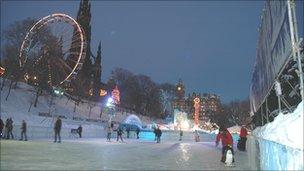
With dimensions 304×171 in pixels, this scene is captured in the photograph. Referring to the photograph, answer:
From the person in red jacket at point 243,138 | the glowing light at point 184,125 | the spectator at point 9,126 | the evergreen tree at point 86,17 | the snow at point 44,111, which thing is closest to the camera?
the person in red jacket at point 243,138

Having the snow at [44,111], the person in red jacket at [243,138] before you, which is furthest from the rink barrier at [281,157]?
the snow at [44,111]

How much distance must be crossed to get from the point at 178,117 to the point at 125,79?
102ft

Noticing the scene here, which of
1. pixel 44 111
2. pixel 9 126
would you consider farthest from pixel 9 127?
pixel 44 111

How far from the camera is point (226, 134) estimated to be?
1717cm

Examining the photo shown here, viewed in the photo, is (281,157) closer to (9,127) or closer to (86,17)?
(9,127)

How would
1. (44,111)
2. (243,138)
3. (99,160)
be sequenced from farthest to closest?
(44,111), (243,138), (99,160)

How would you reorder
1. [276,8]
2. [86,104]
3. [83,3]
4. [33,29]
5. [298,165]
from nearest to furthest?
[298,165] < [276,8] < [33,29] < [86,104] < [83,3]

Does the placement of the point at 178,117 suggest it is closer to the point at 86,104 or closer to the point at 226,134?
the point at 86,104

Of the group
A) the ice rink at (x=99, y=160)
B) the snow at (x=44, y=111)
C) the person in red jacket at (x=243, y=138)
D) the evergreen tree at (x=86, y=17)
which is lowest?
the ice rink at (x=99, y=160)

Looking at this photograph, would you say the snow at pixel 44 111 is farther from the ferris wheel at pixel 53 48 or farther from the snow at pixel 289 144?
the snow at pixel 289 144

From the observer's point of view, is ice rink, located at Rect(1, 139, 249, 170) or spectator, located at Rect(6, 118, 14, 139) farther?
spectator, located at Rect(6, 118, 14, 139)

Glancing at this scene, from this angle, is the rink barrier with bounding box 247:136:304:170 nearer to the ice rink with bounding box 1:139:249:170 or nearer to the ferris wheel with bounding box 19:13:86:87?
the ice rink with bounding box 1:139:249:170

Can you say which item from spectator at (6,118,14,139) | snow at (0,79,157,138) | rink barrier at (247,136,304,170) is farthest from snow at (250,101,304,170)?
snow at (0,79,157,138)

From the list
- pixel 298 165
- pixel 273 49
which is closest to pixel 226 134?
pixel 273 49
